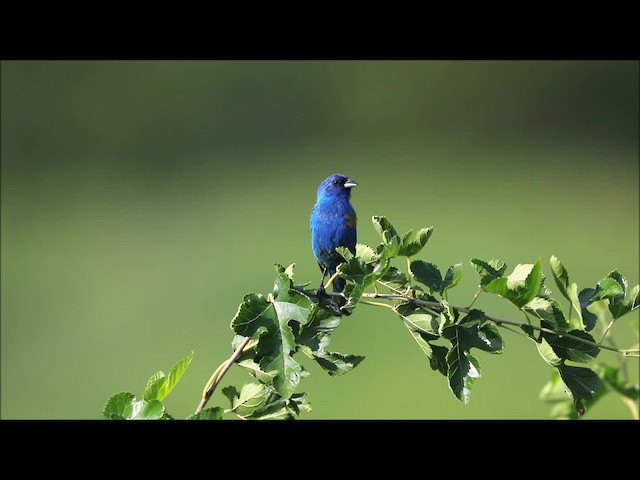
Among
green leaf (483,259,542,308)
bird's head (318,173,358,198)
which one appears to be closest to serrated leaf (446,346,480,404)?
green leaf (483,259,542,308)

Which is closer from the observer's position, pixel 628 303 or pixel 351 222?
pixel 628 303

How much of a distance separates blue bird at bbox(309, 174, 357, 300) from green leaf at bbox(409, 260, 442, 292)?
3.76ft

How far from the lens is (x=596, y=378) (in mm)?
1164

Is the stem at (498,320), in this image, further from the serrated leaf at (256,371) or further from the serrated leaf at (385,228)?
the serrated leaf at (256,371)

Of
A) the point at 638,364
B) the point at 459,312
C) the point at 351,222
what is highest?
the point at 459,312

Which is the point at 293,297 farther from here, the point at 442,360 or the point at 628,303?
the point at 628,303

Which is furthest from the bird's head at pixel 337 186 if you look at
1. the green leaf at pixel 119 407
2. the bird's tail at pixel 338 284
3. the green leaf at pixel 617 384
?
the green leaf at pixel 119 407

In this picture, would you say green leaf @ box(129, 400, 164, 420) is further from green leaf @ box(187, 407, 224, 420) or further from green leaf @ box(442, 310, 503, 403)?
green leaf @ box(442, 310, 503, 403)

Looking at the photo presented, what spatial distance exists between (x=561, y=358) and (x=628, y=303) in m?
0.14

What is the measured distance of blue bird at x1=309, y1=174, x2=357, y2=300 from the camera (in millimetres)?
2449

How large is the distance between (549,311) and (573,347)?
2.6 inches

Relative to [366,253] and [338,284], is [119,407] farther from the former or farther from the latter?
[338,284]

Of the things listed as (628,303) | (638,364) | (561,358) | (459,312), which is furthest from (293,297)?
(638,364)

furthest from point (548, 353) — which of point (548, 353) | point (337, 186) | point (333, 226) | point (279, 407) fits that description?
point (337, 186)
